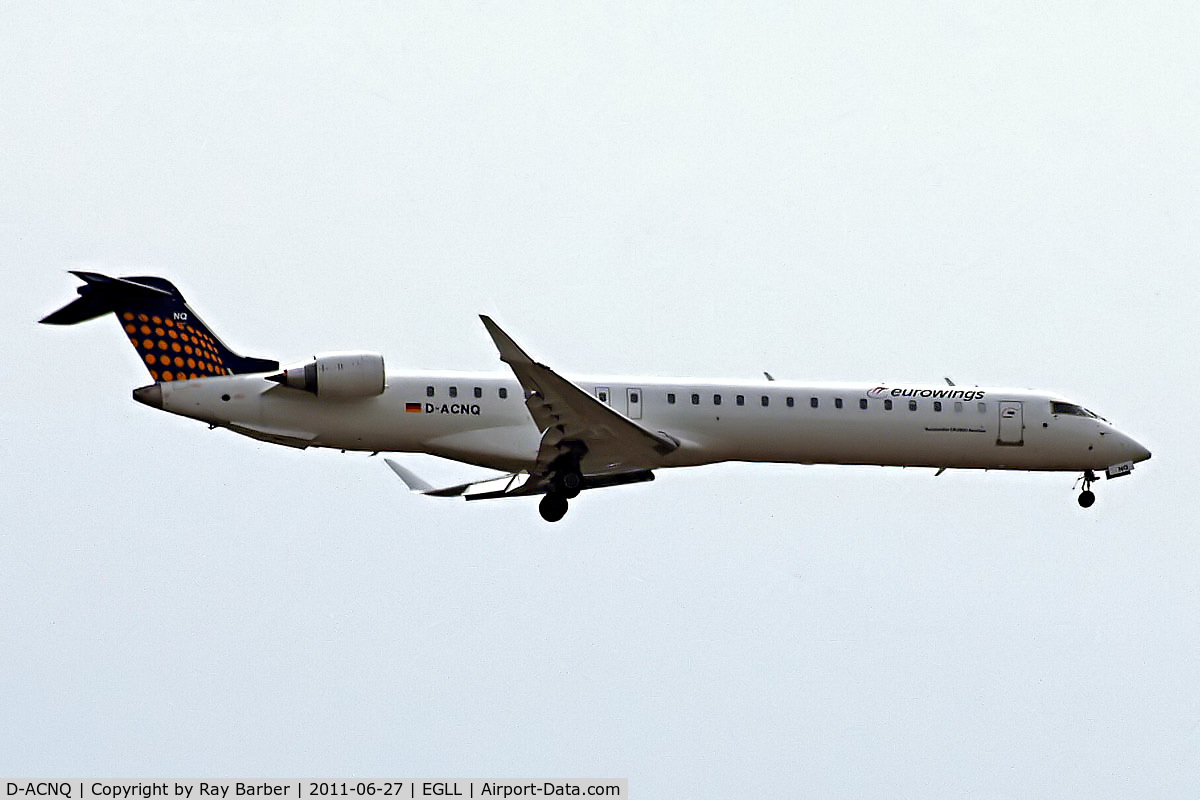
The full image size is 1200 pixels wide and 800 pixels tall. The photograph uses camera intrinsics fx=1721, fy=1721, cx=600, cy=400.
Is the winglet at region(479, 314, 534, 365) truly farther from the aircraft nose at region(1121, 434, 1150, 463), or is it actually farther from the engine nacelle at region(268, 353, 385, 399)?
the aircraft nose at region(1121, 434, 1150, 463)

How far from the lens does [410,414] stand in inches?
1143

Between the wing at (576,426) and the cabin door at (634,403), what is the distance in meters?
0.14

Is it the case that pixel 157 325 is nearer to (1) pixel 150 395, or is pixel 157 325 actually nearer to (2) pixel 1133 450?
(1) pixel 150 395

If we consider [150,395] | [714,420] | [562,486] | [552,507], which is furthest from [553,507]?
[150,395]

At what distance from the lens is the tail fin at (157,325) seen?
28594 millimetres

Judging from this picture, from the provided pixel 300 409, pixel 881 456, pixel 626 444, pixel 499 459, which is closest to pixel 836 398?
pixel 881 456

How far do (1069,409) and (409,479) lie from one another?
12.8m

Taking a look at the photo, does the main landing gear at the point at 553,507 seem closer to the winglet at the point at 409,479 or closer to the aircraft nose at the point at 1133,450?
the winglet at the point at 409,479

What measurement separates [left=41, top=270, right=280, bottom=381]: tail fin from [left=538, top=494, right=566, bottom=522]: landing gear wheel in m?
5.50

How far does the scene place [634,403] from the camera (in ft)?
99.5

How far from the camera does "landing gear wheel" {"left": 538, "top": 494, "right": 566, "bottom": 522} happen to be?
98.6ft

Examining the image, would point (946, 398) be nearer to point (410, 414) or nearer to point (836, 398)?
point (836, 398)

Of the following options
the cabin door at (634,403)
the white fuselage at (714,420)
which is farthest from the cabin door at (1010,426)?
the cabin door at (634,403)

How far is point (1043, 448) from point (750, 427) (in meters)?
5.97
